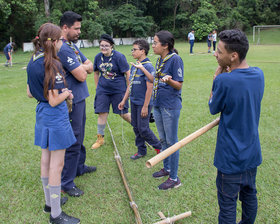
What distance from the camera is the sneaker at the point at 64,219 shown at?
3.02 meters

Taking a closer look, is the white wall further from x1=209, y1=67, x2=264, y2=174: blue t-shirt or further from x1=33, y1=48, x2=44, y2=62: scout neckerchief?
x1=209, y1=67, x2=264, y2=174: blue t-shirt

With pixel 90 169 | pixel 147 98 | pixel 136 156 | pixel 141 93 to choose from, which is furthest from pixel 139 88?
pixel 90 169

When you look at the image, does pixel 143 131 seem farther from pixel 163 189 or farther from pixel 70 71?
pixel 70 71

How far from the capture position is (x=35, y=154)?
491cm

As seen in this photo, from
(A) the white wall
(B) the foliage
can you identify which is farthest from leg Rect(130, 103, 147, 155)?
(B) the foliage

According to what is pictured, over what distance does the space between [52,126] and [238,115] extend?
1881 millimetres

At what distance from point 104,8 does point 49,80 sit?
46.2 meters

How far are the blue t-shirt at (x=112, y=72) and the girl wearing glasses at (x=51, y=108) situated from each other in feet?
6.65

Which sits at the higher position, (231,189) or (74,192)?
(231,189)

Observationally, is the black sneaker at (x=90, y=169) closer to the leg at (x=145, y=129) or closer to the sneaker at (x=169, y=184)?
the leg at (x=145, y=129)

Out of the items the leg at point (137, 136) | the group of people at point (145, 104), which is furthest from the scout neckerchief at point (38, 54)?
the leg at point (137, 136)

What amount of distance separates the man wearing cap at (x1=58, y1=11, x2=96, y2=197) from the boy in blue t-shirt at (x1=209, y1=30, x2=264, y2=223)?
177 centimetres

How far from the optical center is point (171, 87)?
3.47 m

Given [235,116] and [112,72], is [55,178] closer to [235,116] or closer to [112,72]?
[235,116]
